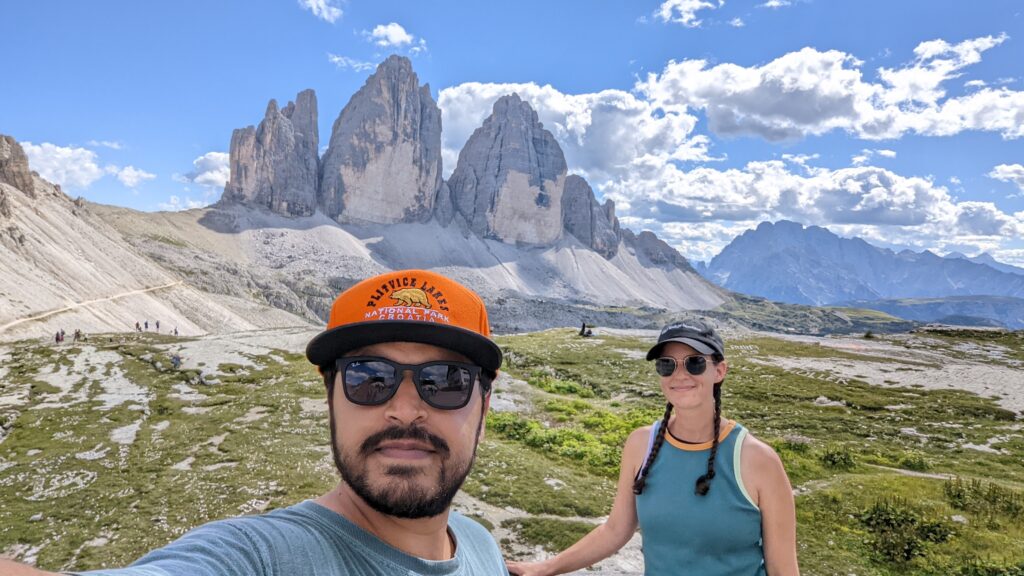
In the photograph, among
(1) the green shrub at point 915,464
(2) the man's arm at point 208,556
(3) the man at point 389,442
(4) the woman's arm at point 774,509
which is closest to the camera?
(2) the man's arm at point 208,556

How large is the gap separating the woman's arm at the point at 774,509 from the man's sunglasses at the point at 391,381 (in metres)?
2.99

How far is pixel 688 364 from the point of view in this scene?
5.29 m

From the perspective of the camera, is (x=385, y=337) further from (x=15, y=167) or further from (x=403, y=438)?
(x=15, y=167)

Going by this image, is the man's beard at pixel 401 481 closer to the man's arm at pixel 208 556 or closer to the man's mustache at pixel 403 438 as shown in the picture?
the man's mustache at pixel 403 438

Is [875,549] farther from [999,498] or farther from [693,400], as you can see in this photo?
[693,400]

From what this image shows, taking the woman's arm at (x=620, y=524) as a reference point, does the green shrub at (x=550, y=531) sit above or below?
below

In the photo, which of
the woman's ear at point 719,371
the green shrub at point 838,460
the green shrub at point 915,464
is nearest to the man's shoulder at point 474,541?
the woman's ear at point 719,371

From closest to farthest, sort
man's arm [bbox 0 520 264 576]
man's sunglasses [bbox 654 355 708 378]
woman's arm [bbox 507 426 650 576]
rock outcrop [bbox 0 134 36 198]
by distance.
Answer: man's arm [bbox 0 520 264 576], woman's arm [bbox 507 426 650 576], man's sunglasses [bbox 654 355 708 378], rock outcrop [bbox 0 134 36 198]

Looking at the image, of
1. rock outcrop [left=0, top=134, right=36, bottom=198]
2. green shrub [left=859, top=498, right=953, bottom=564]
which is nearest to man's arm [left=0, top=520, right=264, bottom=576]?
green shrub [left=859, top=498, right=953, bottom=564]

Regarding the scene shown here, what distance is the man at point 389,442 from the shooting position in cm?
254

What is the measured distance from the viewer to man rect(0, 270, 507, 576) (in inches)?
100.0

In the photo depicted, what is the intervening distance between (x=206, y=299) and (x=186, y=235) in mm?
99569

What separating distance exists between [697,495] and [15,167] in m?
149

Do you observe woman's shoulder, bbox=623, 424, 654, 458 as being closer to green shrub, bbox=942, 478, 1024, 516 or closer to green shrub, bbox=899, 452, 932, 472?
green shrub, bbox=942, 478, 1024, 516
